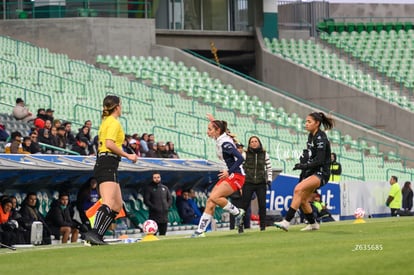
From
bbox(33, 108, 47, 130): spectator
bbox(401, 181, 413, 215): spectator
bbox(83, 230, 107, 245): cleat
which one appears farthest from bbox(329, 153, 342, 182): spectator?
bbox(83, 230, 107, 245): cleat

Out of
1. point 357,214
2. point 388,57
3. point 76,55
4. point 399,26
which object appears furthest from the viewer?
point 399,26

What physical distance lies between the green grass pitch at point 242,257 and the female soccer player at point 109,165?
1.58ft

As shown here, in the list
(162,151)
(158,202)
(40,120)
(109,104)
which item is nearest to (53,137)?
(40,120)

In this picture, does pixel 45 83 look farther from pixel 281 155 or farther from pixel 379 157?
pixel 379 157

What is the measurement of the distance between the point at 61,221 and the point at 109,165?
802 cm

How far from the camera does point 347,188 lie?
35.2 metres

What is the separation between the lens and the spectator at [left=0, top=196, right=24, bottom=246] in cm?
2252

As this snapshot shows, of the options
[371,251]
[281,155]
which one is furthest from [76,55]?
[371,251]

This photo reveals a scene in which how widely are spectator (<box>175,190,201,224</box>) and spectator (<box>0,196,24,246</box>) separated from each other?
7499 mm

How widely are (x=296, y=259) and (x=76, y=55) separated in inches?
1350

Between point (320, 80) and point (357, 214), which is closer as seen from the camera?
point (357, 214)

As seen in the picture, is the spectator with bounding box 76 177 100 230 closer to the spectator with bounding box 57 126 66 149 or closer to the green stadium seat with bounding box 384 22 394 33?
the spectator with bounding box 57 126 66 149

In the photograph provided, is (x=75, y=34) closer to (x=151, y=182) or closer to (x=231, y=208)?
(x=151, y=182)

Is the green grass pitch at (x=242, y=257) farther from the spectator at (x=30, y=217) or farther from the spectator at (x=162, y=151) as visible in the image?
the spectator at (x=162, y=151)
